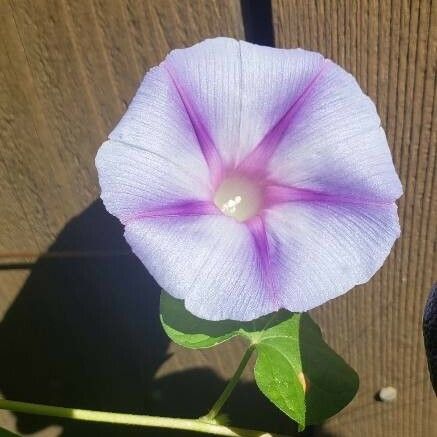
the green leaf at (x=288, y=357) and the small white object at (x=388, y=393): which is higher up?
the green leaf at (x=288, y=357)

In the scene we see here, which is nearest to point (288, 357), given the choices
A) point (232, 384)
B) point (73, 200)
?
point (232, 384)

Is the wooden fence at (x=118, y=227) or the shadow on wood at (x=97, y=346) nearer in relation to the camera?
the wooden fence at (x=118, y=227)

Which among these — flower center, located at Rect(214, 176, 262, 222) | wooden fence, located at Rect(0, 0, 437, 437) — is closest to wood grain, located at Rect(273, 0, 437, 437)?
wooden fence, located at Rect(0, 0, 437, 437)

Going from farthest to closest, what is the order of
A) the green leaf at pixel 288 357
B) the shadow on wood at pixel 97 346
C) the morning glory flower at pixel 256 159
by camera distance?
the shadow on wood at pixel 97 346
the green leaf at pixel 288 357
the morning glory flower at pixel 256 159

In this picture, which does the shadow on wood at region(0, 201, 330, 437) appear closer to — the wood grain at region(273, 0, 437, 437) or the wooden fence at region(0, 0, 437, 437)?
the wooden fence at region(0, 0, 437, 437)

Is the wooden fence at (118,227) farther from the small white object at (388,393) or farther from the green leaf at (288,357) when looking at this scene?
the green leaf at (288,357)

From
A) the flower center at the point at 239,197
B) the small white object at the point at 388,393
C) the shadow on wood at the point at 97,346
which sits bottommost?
the small white object at the point at 388,393

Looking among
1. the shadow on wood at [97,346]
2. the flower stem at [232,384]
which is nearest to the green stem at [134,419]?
the flower stem at [232,384]

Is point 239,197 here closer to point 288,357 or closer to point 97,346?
point 288,357
